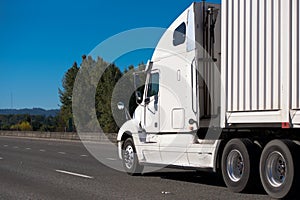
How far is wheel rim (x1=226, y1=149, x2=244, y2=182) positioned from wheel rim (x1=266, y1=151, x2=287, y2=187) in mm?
888

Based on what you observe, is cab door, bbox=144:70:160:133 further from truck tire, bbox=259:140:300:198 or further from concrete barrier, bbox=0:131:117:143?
concrete barrier, bbox=0:131:117:143

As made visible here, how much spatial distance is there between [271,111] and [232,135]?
151 centimetres

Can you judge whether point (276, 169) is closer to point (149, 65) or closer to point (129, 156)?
point (149, 65)

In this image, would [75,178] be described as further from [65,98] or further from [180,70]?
[65,98]

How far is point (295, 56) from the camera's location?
8.41 metres

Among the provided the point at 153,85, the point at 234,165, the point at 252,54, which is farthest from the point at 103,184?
the point at 252,54

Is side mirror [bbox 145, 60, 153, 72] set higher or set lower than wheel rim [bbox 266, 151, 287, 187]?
higher

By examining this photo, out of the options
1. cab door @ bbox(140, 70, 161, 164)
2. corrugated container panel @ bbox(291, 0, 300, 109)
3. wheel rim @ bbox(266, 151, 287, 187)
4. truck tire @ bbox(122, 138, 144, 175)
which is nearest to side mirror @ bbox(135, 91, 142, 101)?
cab door @ bbox(140, 70, 161, 164)

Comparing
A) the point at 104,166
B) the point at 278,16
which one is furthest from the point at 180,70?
the point at 104,166

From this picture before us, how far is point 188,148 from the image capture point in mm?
11156

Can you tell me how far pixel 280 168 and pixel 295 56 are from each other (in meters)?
1.86

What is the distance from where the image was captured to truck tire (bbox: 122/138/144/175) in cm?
1343

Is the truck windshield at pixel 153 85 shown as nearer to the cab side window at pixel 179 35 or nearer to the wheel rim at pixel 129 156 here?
the cab side window at pixel 179 35

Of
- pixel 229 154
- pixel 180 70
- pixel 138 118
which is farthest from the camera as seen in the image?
pixel 138 118
